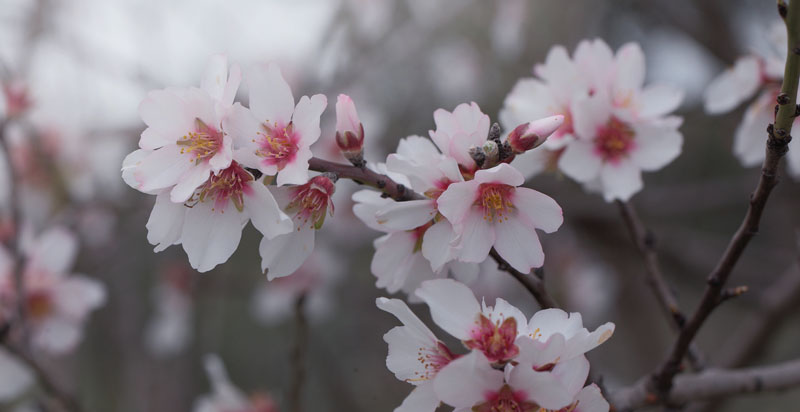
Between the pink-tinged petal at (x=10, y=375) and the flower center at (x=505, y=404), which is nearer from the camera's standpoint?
the flower center at (x=505, y=404)

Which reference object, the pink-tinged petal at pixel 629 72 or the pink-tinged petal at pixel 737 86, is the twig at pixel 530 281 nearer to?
the pink-tinged petal at pixel 629 72

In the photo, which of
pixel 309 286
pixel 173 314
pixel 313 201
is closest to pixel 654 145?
pixel 313 201

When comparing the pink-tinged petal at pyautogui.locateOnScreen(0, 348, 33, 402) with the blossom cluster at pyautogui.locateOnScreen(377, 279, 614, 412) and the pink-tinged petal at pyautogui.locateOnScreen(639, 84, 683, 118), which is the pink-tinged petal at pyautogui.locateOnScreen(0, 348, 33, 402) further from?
the pink-tinged petal at pyautogui.locateOnScreen(639, 84, 683, 118)

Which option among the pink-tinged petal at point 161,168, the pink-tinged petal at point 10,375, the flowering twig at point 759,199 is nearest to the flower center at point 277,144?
the pink-tinged petal at point 161,168

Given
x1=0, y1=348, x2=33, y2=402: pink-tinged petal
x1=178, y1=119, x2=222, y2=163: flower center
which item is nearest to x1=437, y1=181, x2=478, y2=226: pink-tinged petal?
x1=178, y1=119, x2=222, y2=163: flower center

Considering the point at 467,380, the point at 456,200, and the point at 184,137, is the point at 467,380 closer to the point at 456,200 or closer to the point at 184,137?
the point at 456,200
